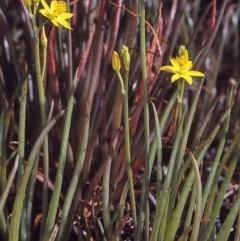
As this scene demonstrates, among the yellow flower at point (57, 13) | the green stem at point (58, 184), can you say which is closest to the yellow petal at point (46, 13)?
the yellow flower at point (57, 13)

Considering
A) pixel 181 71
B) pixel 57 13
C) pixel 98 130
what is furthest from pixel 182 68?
pixel 98 130

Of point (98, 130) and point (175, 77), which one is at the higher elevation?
point (175, 77)

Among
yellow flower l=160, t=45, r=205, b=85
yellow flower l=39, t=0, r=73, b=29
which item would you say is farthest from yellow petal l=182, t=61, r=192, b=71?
yellow flower l=39, t=0, r=73, b=29

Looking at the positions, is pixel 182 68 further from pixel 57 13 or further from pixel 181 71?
pixel 57 13

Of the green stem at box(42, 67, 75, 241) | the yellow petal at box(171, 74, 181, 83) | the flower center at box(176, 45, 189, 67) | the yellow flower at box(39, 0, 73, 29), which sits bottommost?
the green stem at box(42, 67, 75, 241)

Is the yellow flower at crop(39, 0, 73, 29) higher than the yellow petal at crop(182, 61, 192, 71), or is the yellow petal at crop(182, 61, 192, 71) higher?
the yellow flower at crop(39, 0, 73, 29)

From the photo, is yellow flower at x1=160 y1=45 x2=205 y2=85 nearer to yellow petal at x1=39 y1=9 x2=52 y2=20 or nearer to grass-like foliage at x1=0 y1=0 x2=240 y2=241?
grass-like foliage at x1=0 y1=0 x2=240 y2=241

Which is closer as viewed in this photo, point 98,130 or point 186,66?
point 186,66

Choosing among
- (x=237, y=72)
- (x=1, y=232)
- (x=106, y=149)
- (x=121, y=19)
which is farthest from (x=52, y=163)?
(x=237, y=72)

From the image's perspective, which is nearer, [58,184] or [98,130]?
[58,184]

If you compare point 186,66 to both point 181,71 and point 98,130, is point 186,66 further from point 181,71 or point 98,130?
point 98,130

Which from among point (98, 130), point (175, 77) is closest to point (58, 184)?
point (175, 77)

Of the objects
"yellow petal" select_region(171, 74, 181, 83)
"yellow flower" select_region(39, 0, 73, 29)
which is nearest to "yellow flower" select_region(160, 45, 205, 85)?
"yellow petal" select_region(171, 74, 181, 83)

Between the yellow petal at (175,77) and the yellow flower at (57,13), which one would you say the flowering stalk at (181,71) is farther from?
the yellow flower at (57,13)
